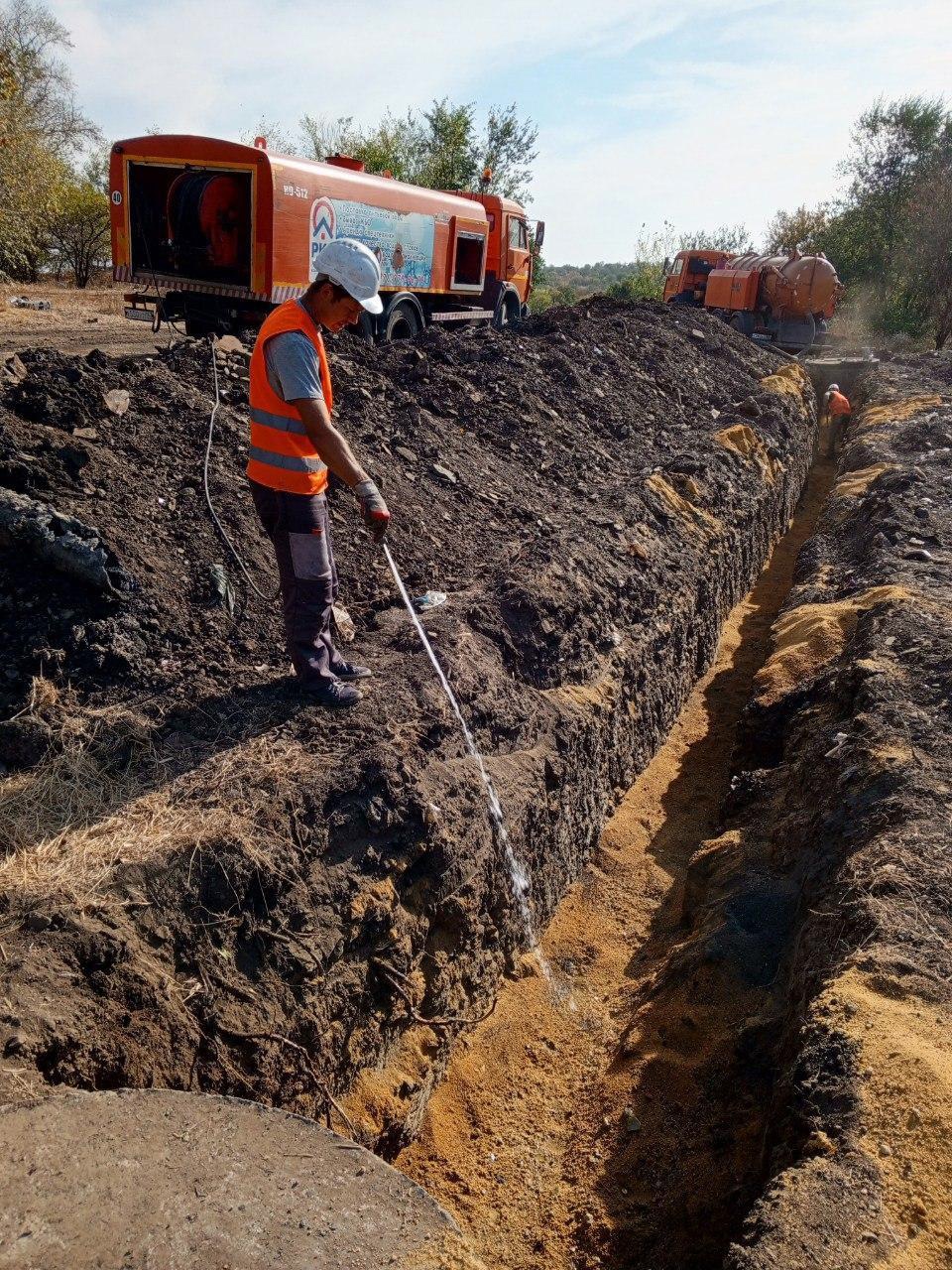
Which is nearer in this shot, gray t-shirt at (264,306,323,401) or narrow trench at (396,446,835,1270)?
narrow trench at (396,446,835,1270)

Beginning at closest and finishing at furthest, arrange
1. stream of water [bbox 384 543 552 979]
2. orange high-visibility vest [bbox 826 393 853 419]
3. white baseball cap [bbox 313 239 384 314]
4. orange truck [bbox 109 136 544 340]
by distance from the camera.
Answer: white baseball cap [bbox 313 239 384 314] → stream of water [bbox 384 543 552 979] → orange truck [bbox 109 136 544 340] → orange high-visibility vest [bbox 826 393 853 419]

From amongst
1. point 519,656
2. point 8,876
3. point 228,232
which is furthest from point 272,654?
point 228,232

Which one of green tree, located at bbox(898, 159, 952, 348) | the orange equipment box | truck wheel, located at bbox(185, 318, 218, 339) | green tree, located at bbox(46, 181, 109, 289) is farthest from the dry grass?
green tree, located at bbox(898, 159, 952, 348)

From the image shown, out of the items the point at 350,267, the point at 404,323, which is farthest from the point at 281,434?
the point at 404,323

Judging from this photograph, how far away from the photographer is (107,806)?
139 inches

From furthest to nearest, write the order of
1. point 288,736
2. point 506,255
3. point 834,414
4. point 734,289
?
point 734,289 < point 834,414 < point 506,255 < point 288,736

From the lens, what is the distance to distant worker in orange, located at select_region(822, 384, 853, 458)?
1719cm

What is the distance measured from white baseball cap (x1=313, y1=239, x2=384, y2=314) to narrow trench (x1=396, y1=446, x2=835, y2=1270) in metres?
3.31

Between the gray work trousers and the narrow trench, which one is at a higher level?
the gray work trousers

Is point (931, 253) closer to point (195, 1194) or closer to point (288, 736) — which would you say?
point (288, 736)

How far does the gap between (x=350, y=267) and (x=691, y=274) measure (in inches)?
1044

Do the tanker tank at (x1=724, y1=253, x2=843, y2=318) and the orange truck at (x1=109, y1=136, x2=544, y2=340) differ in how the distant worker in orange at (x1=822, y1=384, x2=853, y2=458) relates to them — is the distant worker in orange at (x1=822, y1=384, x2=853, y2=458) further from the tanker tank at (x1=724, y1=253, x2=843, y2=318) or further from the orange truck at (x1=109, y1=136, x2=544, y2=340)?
the orange truck at (x1=109, y1=136, x2=544, y2=340)

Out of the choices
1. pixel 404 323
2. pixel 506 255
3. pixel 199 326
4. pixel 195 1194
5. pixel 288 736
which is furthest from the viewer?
pixel 506 255

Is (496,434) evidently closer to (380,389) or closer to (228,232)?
(380,389)
